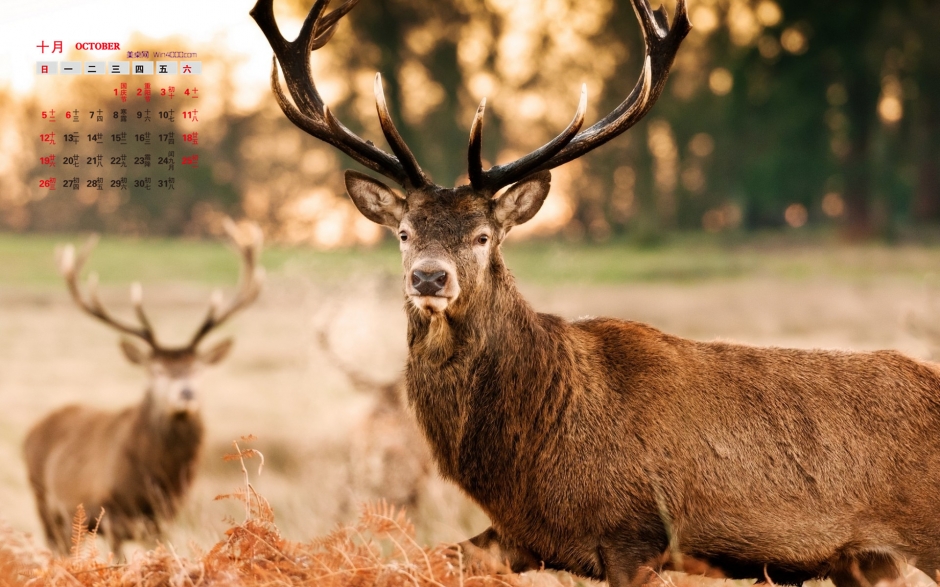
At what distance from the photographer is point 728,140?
2920cm

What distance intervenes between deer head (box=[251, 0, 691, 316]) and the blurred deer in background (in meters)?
5.82

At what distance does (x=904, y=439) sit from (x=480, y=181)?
226cm

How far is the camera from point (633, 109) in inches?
195

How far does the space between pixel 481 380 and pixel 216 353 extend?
18.9 feet

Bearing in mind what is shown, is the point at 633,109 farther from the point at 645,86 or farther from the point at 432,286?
the point at 432,286

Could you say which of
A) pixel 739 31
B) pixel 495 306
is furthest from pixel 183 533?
pixel 739 31

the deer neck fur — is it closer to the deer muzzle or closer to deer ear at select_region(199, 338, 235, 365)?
deer ear at select_region(199, 338, 235, 365)

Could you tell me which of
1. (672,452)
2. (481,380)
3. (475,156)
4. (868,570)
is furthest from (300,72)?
(868,570)

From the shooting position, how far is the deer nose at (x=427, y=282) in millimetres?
4246

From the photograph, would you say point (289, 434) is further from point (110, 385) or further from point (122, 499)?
point (122, 499)

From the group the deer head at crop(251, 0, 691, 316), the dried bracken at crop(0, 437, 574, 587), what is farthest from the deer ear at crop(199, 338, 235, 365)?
the dried bracken at crop(0, 437, 574, 587)
